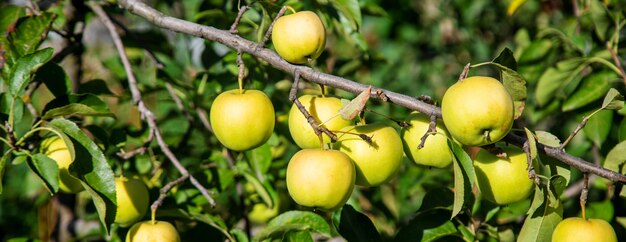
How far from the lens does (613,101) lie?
1.03 m

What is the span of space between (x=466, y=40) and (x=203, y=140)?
1.74 m

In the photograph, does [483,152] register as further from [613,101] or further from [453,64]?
[453,64]

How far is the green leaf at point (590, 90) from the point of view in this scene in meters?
1.56

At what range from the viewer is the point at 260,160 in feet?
5.07

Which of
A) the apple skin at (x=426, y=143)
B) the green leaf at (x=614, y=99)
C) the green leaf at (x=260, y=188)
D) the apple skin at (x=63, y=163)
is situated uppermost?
the green leaf at (x=614, y=99)

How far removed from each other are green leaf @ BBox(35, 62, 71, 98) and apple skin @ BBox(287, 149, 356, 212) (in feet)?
1.88

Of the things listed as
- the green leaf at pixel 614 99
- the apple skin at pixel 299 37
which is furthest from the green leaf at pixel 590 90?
the apple skin at pixel 299 37

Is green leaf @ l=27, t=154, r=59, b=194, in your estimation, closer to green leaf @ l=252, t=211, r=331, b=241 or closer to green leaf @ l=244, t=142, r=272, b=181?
green leaf @ l=252, t=211, r=331, b=241

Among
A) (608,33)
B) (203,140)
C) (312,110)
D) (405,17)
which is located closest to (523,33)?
(608,33)

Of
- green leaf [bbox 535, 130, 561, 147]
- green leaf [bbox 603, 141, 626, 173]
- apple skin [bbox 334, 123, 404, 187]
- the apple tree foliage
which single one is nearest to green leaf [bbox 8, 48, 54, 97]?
the apple tree foliage

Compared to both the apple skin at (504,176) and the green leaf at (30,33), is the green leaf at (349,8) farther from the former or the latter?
the green leaf at (30,33)

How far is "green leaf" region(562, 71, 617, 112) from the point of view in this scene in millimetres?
1564

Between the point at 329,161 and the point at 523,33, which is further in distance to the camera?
the point at 523,33

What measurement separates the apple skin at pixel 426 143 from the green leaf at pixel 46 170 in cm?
58
